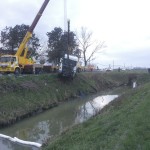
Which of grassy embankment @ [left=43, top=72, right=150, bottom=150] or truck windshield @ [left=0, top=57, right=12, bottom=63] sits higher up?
truck windshield @ [left=0, top=57, right=12, bottom=63]

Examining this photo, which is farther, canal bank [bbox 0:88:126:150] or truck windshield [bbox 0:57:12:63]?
truck windshield [bbox 0:57:12:63]

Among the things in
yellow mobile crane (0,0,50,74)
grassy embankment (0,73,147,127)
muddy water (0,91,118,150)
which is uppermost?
yellow mobile crane (0,0,50,74)

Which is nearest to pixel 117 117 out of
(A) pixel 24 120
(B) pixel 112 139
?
(B) pixel 112 139

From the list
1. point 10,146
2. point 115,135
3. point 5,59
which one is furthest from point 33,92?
point 115,135

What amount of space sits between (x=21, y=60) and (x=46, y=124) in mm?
18316

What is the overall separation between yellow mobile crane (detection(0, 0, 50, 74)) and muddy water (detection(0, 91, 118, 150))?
8.37 meters

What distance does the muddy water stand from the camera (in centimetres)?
1980

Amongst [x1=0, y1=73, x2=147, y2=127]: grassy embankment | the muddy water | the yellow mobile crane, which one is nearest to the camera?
Result: the muddy water

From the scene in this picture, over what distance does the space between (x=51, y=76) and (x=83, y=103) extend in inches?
254

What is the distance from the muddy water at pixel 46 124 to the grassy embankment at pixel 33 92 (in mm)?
790

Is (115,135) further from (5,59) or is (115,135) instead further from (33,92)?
(5,59)

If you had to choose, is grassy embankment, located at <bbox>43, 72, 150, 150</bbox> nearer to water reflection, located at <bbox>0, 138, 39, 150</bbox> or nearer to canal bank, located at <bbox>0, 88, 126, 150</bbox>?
canal bank, located at <bbox>0, 88, 126, 150</bbox>

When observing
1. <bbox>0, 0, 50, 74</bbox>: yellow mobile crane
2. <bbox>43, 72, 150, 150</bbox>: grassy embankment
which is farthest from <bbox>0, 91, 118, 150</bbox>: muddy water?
<bbox>0, 0, 50, 74</bbox>: yellow mobile crane

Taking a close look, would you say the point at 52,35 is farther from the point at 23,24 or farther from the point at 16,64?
the point at 16,64
